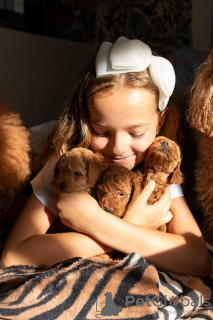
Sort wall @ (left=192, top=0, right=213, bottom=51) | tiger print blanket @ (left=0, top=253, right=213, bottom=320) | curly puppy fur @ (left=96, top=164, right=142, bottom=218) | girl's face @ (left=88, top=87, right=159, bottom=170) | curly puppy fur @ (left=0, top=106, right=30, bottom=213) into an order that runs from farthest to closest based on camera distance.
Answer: wall @ (left=192, top=0, right=213, bottom=51), curly puppy fur @ (left=0, top=106, right=30, bottom=213), girl's face @ (left=88, top=87, right=159, bottom=170), curly puppy fur @ (left=96, top=164, right=142, bottom=218), tiger print blanket @ (left=0, top=253, right=213, bottom=320)

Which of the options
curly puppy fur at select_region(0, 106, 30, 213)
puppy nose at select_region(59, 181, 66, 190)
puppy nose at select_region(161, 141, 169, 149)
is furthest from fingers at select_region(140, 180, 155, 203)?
curly puppy fur at select_region(0, 106, 30, 213)

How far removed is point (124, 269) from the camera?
1.03m

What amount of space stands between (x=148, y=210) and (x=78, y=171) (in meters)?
0.23

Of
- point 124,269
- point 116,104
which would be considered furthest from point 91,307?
point 116,104

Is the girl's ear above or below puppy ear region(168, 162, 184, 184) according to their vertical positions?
above

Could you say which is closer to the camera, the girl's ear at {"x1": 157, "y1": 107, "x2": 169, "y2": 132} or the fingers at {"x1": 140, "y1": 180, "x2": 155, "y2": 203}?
the fingers at {"x1": 140, "y1": 180, "x2": 155, "y2": 203}

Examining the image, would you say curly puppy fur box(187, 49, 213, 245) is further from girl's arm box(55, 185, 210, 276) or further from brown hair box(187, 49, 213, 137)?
girl's arm box(55, 185, 210, 276)

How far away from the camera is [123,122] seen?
1.17 meters

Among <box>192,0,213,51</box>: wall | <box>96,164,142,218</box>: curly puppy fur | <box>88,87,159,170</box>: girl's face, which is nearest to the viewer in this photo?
<box>96,164,142,218</box>: curly puppy fur

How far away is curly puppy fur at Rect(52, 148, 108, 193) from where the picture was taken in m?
1.09

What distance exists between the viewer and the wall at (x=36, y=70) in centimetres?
234

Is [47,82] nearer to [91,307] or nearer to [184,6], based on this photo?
[184,6]

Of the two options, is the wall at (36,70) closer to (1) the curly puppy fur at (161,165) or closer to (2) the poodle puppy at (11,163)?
(2) the poodle puppy at (11,163)

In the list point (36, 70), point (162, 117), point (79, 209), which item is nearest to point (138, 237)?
point (79, 209)
